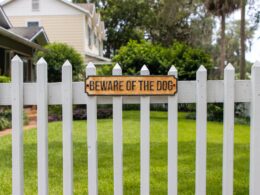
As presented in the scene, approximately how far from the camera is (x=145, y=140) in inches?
129

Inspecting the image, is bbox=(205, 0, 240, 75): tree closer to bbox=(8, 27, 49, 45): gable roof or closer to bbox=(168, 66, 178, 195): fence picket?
bbox=(8, 27, 49, 45): gable roof

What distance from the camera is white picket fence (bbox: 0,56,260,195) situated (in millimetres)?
3268

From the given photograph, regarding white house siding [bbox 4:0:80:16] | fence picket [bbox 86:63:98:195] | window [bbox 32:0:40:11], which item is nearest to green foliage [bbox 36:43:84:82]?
white house siding [bbox 4:0:80:16]

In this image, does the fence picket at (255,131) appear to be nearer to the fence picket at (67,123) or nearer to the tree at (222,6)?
the fence picket at (67,123)

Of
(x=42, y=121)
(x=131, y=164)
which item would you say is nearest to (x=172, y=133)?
(x=42, y=121)

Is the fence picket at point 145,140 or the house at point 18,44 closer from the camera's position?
the fence picket at point 145,140

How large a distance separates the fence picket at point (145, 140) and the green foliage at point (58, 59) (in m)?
17.7

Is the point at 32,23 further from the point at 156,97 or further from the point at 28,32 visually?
the point at 156,97

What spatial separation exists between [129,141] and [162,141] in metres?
0.78

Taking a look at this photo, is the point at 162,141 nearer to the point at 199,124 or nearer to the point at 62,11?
the point at 199,124

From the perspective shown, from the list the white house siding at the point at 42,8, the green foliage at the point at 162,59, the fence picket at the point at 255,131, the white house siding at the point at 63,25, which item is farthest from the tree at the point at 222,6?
the fence picket at the point at 255,131

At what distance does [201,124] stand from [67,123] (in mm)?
1018

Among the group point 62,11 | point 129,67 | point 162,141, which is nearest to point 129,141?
point 162,141

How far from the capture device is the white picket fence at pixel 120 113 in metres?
3.27
